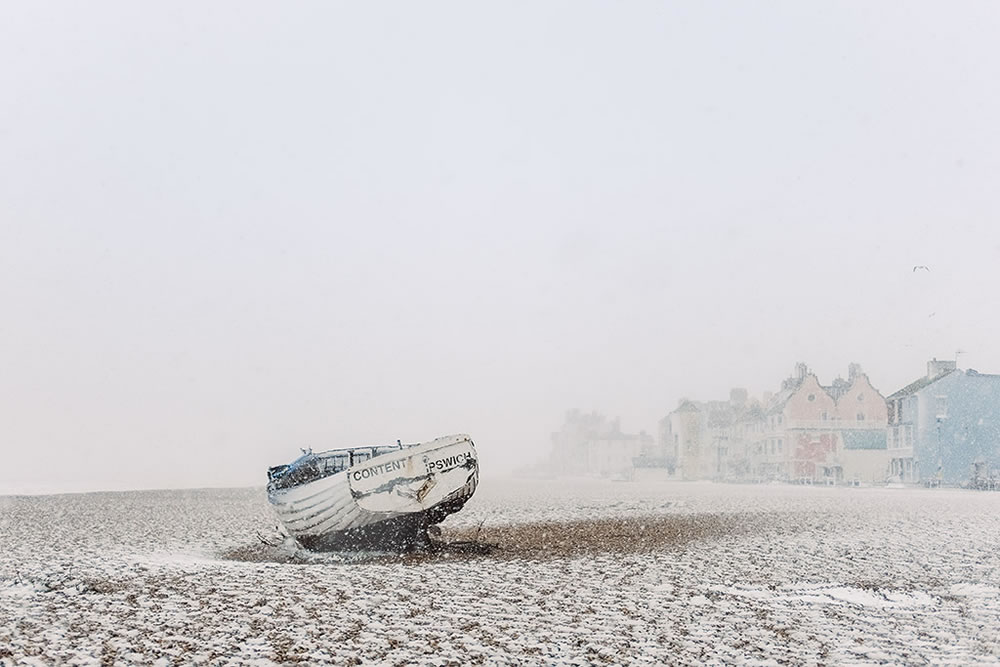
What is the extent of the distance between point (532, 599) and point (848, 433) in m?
79.4

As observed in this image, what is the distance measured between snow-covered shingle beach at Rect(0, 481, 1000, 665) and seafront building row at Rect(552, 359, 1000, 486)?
53.6m

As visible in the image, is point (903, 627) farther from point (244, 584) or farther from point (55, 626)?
point (55, 626)

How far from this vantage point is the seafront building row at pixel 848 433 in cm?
8181

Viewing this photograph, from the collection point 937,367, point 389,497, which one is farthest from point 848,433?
point 389,497

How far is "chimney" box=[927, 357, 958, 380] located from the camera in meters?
84.1

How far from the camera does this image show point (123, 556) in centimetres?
2522

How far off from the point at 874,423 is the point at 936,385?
953 cm

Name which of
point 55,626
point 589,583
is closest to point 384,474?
point 589,583

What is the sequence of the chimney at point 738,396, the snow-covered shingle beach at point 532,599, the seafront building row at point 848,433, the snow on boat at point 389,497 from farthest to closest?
the chimney at point 738,396, the seafront building row at point 848,433, the snow on boat at point 389,497, the snow-covered shingle beach at point 532,599

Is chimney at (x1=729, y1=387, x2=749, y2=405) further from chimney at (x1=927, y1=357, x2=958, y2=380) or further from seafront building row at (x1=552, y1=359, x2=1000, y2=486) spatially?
chimney at (x1=927, y1=357, x2=958, y2=380)

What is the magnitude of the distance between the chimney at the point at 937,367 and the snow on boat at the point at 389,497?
222 feet

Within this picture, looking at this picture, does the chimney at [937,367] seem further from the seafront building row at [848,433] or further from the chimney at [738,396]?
the chimney at [738,396]

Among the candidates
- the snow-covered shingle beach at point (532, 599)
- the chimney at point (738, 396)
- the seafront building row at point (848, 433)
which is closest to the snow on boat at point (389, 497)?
the snow-covered shingle beach at point (532, 599)

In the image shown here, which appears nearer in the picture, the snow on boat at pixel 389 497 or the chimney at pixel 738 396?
the snow on boat at pixel 389 497
